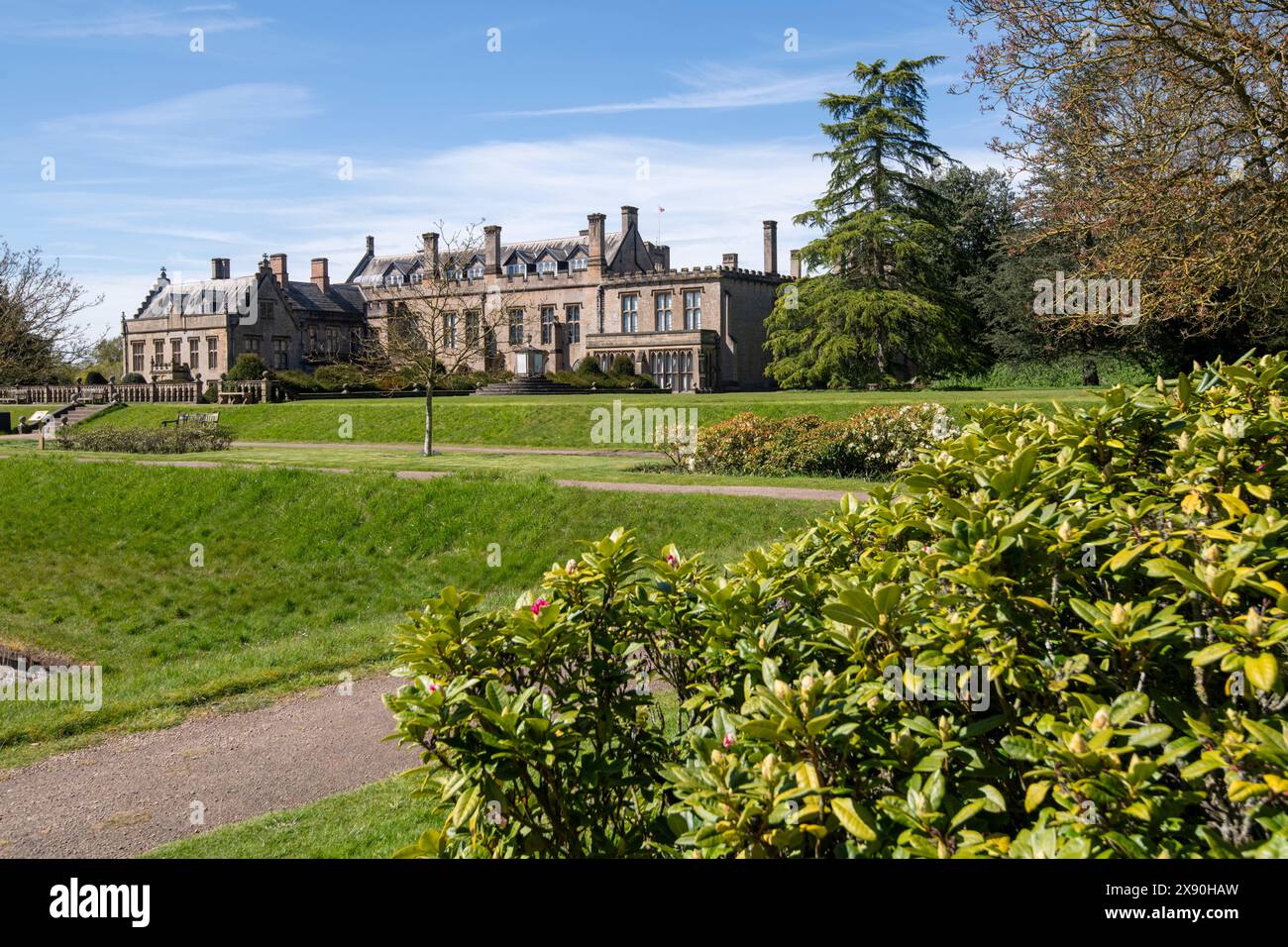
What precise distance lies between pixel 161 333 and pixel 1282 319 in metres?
63.6

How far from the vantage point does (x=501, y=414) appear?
34031 millimetres

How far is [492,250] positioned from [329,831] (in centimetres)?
6244

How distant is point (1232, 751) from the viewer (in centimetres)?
227

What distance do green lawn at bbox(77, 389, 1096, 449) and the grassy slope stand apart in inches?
475

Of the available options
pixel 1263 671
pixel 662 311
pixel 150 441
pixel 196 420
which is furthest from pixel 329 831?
pixel 662 311

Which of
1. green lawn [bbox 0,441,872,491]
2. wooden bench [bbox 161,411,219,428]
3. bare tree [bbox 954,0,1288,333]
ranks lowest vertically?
green lawn [bbox 0,441,872,491]

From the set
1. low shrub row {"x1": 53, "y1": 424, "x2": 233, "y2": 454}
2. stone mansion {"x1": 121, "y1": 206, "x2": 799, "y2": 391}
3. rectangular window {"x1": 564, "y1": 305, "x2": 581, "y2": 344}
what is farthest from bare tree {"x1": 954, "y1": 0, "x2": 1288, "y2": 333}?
rectangular window {"x1": 564, "y1": 305, "x2": 581, "y2": 344}

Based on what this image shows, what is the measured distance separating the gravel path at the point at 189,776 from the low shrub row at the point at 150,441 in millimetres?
22328

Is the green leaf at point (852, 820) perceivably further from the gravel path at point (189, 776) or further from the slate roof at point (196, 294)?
the slate roof at point (196, 294)

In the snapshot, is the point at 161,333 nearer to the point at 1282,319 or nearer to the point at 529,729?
the point at 1282,319

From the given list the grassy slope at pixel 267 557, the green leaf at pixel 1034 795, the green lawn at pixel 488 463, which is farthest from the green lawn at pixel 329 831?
the green lawn at pixel 488 463

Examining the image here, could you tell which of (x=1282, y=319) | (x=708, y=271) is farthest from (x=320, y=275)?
(x=1282, y=319)

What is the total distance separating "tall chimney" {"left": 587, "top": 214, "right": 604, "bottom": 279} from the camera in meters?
60.6

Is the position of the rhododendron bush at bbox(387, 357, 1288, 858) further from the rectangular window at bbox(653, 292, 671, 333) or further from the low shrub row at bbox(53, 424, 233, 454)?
the rectangular window at bbox(653, 292, 671, 333)
